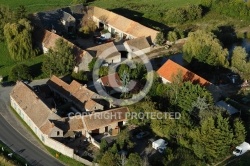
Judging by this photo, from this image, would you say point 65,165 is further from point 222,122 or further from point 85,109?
point 222,122

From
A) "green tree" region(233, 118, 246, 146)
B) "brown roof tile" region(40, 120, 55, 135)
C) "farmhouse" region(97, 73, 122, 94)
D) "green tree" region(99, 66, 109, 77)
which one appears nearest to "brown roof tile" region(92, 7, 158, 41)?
"green tree" region(99, 66, 109, 77)

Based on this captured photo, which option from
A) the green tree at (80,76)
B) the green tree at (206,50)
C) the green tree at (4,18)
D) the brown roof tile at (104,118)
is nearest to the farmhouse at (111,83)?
the green tree at (80,76)

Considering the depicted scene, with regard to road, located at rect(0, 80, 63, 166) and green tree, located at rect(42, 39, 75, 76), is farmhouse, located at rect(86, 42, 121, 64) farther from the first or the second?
road, located at rect(0, 80, 63, 166)

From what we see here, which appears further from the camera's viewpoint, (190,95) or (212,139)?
(190,95)

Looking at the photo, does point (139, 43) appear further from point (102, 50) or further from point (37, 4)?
point (37, 4)

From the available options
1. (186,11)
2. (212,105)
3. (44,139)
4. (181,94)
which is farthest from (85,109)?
(186,11)

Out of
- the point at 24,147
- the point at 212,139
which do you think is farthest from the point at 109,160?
the point at 24,147
